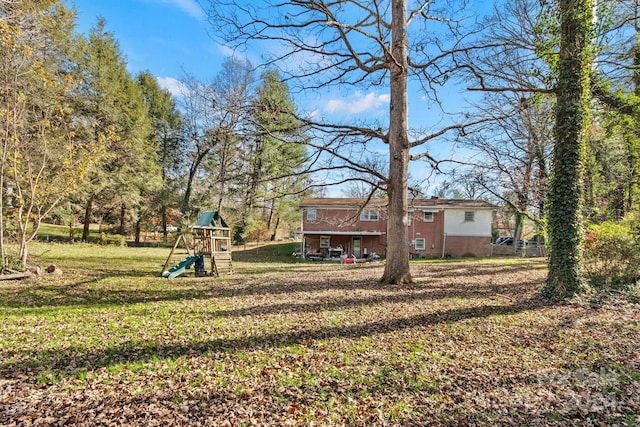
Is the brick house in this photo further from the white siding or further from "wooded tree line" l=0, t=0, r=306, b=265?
"wooded tree line" l=0, t=0, r=306, b=265

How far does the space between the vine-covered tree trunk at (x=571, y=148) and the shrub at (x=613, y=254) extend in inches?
57.9

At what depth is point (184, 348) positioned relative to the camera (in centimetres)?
504

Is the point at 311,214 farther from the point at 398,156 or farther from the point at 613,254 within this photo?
the point at 613,254

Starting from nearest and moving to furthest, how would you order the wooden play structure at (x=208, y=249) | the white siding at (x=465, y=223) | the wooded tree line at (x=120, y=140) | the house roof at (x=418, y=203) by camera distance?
the wooded tree line at (x=120, y=140)
the wooden play structure at (x=208, y=249)
the house roof at (x=418, y=203)
the white siding at (x=465, y=223)

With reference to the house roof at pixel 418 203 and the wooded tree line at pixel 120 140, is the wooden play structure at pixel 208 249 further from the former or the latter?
the house roof at pixel 418 203

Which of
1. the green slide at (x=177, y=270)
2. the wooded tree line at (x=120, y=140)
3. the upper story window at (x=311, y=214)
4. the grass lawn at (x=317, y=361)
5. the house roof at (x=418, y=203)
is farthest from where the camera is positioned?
the upper story window at (x=311, y=214)

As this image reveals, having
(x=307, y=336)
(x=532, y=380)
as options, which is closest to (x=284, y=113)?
(x=307, y=336)

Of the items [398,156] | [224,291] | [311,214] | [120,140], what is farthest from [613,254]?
[120,140]

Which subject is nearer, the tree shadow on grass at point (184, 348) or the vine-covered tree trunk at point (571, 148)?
the tree shadow on grass at point (184, 348)

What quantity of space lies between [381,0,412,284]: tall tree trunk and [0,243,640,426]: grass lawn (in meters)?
2.19

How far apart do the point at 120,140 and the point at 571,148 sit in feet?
95.7

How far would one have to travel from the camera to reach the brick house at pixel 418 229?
28.6 metres

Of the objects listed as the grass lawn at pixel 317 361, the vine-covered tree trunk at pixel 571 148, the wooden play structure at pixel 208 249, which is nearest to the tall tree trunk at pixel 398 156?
the grass lawn at pixel 317 361

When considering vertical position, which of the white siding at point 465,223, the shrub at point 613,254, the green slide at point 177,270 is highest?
the white siding at point 465,223
